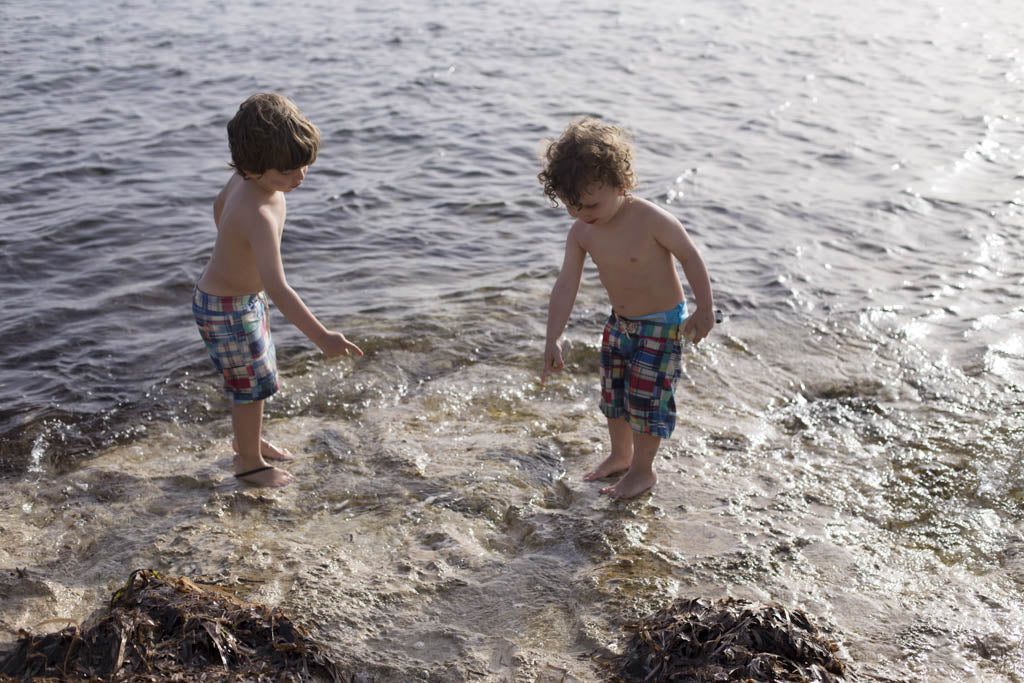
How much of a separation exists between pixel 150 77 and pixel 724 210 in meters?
7.79

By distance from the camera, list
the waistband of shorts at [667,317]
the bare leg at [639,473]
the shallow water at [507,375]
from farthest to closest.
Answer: the bare leg at [639,473], the waistband of shorts at [667,317], the shallow water at [507,375]

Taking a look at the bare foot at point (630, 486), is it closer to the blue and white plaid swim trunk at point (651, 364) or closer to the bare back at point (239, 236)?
the blue and white plaid swim trunk at point (651, 364)

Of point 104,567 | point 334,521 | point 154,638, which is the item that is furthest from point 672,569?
point 104,567

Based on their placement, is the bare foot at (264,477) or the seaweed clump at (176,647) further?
the bare foot at (264,477)

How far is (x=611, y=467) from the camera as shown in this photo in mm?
4453

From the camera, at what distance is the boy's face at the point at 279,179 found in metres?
3.99

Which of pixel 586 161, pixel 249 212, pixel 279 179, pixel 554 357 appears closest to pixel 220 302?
pixel 249 212

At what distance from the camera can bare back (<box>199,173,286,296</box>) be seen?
4.02 meters

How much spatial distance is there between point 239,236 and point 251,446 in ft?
3.13

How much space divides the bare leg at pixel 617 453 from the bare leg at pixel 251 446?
4.48ft

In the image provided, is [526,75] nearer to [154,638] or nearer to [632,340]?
[632,340]

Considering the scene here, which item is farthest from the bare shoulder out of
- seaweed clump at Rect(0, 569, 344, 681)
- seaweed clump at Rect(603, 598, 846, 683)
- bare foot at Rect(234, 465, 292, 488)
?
seaweed clump at Rect(603, 598, 846, 683)

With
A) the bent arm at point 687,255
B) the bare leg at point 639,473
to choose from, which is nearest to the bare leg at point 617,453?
the bare leg at point 639,473

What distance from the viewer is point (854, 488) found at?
4395 millimetres
